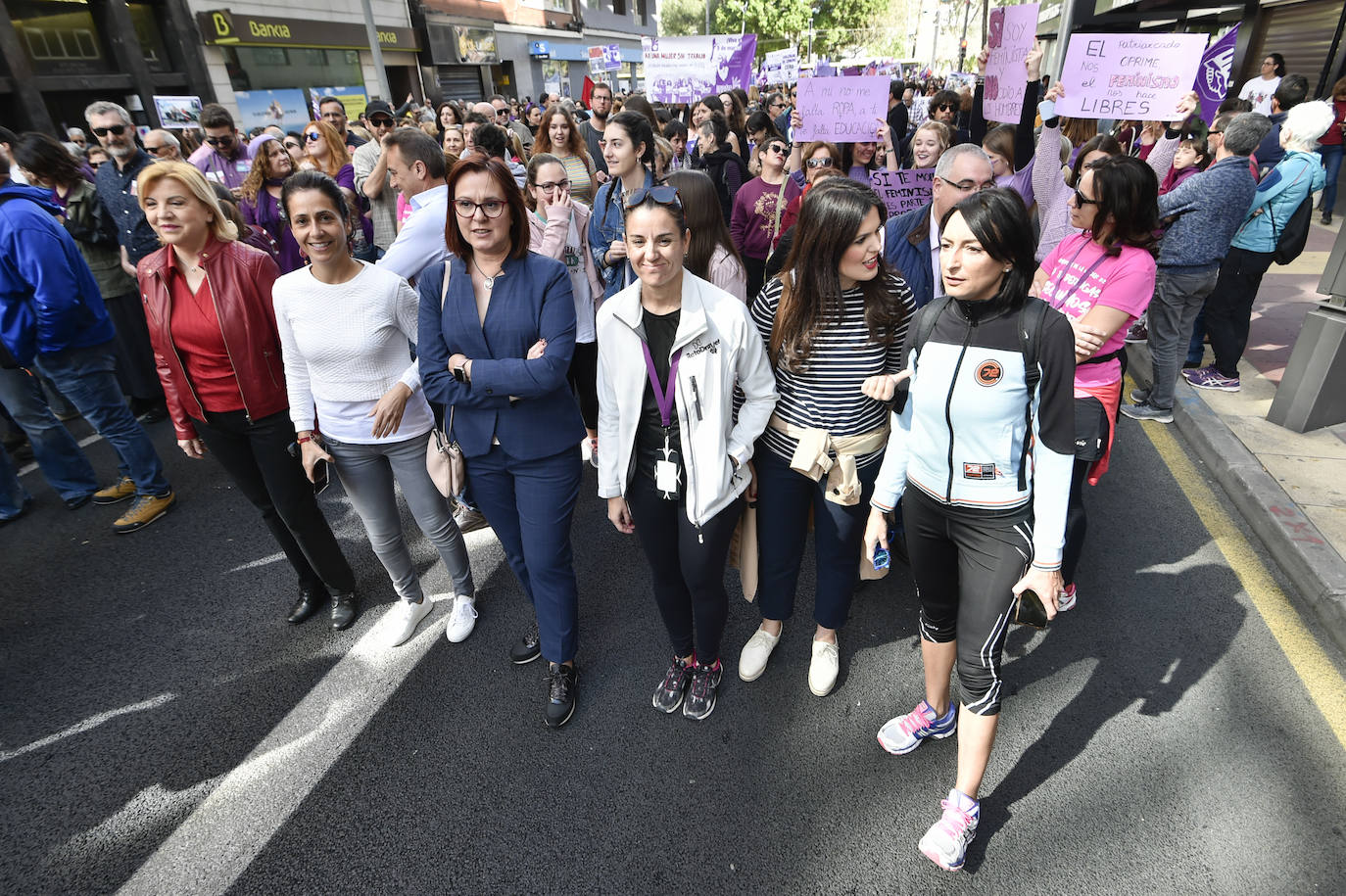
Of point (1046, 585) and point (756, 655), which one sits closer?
point (1046, 585)

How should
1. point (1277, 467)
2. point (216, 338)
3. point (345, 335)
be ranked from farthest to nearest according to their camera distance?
point (1277, 467) → point (216, 338) → point (345, 335)

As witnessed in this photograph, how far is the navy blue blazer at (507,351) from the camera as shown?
2496mm

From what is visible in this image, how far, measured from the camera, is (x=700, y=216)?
10.5 feet

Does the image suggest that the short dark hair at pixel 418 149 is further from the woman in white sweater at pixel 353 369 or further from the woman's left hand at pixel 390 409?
the woman's left hand at pixel 390 409

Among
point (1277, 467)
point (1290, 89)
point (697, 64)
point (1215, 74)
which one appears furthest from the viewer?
point (697, 64)

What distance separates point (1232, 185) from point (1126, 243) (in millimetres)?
2821

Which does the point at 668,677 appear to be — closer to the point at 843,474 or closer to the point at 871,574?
the point at 871,574

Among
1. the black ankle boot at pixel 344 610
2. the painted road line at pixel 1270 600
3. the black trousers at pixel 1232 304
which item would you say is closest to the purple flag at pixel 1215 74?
the black trousers at pixel 1232 304

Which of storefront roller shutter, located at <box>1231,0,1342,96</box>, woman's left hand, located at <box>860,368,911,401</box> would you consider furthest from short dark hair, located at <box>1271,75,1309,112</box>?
woman's left hand, located at <box>860,368,911,401</box>

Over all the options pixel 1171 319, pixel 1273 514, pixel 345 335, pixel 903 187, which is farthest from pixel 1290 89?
pixel 345 335

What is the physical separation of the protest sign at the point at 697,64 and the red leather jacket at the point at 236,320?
26.4ft

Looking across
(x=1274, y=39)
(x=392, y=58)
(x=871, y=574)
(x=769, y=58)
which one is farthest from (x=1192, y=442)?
(x=392, y=58)

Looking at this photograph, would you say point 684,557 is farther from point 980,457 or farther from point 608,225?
point 608,225

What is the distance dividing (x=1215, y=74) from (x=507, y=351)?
7259 mm
